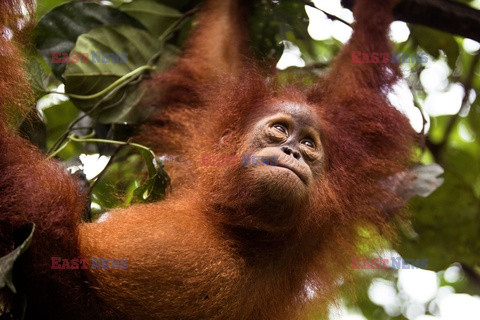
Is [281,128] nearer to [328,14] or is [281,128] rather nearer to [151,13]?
[328,14]

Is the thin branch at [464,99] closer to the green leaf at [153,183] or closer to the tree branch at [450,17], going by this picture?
the tree branch at [450,17]

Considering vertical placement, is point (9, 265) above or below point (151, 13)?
above

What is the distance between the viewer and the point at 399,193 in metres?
3.98

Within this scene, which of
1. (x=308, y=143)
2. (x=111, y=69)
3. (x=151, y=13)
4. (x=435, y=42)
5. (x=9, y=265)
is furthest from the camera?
(x=435, y=42)

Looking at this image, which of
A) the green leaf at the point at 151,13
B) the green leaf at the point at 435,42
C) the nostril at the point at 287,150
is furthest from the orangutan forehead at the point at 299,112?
the green leaf at the point at 435,42

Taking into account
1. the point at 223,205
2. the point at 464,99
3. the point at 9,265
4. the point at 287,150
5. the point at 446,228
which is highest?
the point at 9,265

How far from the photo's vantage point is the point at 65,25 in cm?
400

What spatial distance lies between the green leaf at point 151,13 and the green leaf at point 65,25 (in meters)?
0.19

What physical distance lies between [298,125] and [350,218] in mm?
648

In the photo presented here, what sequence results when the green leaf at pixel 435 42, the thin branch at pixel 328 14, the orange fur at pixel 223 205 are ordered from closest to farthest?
the orange fur at pixel 223 205
the thin branch at pixel 328 14
the green leaf at pixel 435 42

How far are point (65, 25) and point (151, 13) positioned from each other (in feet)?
2.03

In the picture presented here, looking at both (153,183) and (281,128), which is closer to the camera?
(153,183)

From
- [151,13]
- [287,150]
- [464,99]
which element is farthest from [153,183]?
[464,99]

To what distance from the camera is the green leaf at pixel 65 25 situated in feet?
12.9
